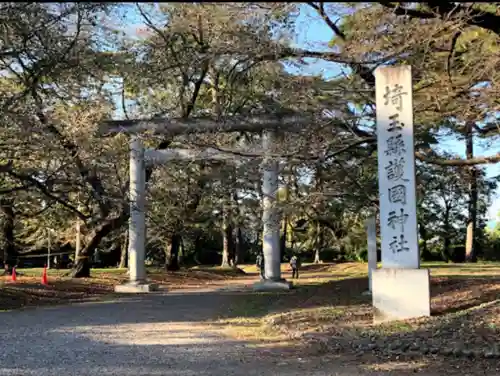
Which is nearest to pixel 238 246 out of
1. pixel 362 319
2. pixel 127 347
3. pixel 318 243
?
pixel 318 243

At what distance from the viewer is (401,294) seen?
920 centimetres

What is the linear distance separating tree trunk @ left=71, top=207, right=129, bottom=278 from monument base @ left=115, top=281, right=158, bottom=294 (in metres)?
2.63

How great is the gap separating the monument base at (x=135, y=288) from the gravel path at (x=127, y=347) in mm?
5157

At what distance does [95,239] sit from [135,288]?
13.0 ft

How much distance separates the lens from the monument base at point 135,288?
18.0 meters

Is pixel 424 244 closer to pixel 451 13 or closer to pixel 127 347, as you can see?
pixel 451 13

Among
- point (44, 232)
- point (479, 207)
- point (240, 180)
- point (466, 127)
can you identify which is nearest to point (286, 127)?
point (240, 180)

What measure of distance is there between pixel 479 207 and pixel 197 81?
936 inches

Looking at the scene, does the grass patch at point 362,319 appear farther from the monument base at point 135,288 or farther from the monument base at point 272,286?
the monument base at point 135,288

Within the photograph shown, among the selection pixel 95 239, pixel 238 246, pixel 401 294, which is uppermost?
pixel 95 239

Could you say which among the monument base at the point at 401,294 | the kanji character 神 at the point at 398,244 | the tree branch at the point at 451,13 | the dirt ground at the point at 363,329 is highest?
the tree branch at the point at 451,13

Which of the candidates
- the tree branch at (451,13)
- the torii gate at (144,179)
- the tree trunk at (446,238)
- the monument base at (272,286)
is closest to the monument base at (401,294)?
the tree branch at (451,13)

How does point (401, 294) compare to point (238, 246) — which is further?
point (238, 246)

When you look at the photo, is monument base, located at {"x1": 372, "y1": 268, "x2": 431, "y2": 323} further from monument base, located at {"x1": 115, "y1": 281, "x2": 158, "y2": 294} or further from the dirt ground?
monument base, located at {"x1": 115, "y1": 281, "x2": 158, "y2": 294}
